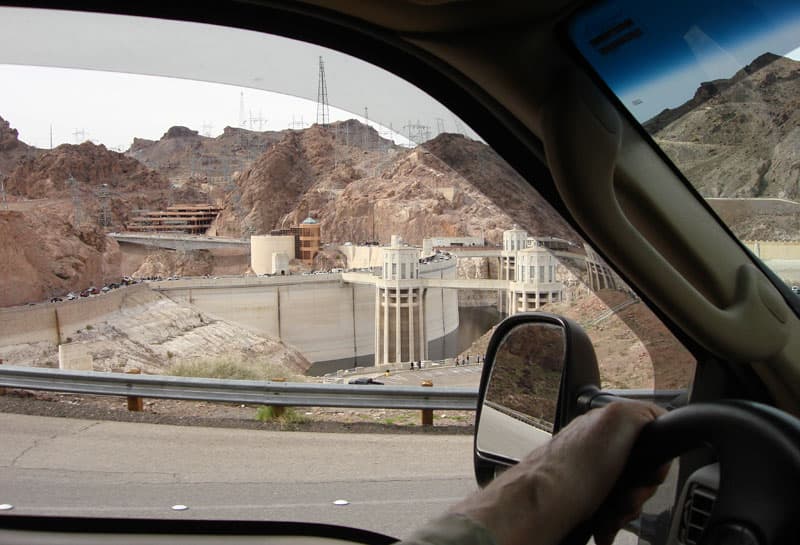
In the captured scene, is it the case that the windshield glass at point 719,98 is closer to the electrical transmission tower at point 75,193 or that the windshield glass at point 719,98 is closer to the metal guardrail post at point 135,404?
the metal guardrail post at point 135,404

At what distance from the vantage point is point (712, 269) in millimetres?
1289

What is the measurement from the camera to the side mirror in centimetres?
123

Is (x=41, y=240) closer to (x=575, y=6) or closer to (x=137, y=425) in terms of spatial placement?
(x=137, y=425)

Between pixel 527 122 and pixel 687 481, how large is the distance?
0.82 m

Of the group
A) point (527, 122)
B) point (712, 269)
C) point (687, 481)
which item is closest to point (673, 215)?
point (712, 269)

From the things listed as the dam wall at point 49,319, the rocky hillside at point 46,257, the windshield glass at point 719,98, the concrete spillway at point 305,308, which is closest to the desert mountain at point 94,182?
the rocky hillside at point 46,257

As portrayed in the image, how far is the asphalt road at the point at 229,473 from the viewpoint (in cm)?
335

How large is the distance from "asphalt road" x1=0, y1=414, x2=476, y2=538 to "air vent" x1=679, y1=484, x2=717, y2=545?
6.99 feet

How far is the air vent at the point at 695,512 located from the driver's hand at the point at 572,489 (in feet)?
0.20

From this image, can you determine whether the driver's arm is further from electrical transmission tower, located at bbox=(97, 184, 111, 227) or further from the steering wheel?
electrical transmission tower, located at bbox=(97, 184, 111, 227)

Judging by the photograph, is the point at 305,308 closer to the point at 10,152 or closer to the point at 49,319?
the point at 49,319

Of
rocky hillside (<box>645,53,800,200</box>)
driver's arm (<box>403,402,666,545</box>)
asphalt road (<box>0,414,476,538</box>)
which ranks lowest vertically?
asphalt road (<box>0,414,476,538</box>)

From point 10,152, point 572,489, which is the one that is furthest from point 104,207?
point 572,489

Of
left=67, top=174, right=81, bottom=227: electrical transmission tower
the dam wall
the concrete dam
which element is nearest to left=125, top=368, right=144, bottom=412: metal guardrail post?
the dam wall
